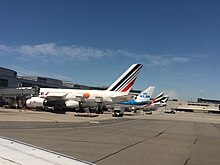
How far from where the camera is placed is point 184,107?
543 feet

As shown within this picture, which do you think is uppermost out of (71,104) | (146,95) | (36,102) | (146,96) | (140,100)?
(146,95)

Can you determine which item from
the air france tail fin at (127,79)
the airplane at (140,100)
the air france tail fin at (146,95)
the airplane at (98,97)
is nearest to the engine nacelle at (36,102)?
the airplane at (98,97)

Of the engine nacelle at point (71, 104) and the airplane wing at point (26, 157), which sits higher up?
the engine nacelle at point (71, 104)

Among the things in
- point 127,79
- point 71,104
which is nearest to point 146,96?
point 127,79

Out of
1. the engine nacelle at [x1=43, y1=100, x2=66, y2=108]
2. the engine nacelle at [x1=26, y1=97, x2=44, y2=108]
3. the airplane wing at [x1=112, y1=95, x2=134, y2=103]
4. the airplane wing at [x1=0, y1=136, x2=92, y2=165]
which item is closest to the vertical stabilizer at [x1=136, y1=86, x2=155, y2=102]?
the airplane wing at [x1=112, y1=95, x2=134, y2=103]

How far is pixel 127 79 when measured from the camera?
53.8 m

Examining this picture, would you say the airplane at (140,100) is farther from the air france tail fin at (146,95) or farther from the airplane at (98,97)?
the airplane at (98,97)

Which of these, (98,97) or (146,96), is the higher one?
(146,96)

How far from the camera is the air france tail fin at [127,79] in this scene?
53.8 meters

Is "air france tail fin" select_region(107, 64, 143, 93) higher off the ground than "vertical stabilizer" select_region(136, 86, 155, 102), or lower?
higher

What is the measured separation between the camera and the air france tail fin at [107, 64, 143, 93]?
5381 centimetres

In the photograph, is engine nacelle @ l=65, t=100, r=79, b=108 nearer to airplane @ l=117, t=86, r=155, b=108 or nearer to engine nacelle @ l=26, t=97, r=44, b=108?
engine nacelle @ l=26, t=97, r=44, b=108

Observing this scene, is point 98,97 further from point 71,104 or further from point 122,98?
point 71,104

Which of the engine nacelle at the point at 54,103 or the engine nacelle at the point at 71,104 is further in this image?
the engine nacelle at the point at 71,104
